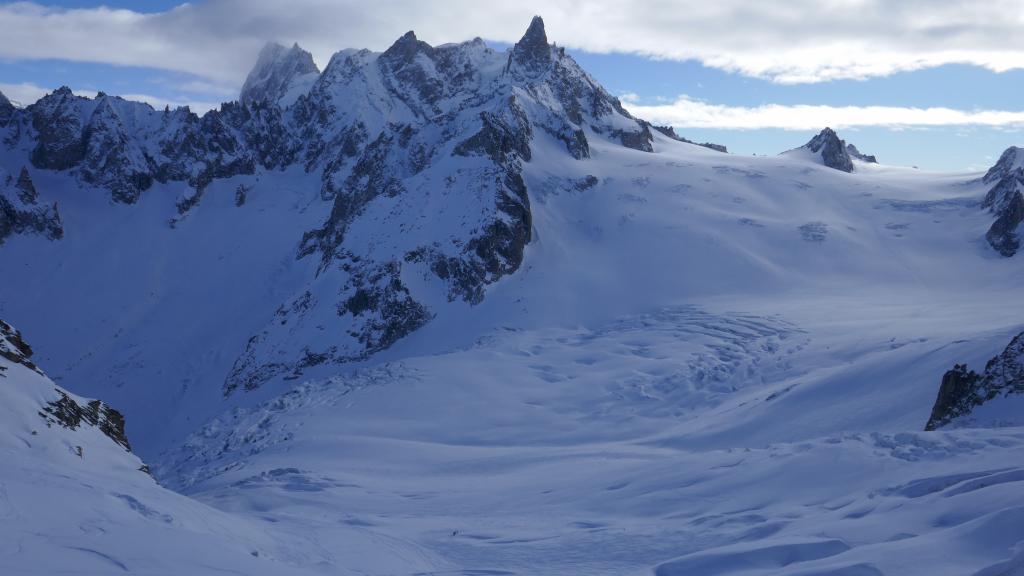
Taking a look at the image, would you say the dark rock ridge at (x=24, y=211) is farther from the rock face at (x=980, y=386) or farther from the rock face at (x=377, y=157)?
the rock face at (x=980, y=386)

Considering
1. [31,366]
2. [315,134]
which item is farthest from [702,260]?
[315,134]

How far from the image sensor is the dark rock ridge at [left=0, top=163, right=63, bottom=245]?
85.8 meters

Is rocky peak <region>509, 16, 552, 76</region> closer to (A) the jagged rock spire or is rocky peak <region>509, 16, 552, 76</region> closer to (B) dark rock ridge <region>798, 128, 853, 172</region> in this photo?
(B) dark rock ridge <region>798, 128, 853, 172</region>

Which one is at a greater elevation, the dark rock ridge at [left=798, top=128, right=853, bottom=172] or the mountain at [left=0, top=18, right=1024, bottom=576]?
the dark rock ridge at [left=798, top=128, right=853, bottom=172]

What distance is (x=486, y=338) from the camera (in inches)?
1889

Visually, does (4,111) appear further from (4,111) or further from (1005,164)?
(1005,164)

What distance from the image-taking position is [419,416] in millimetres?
37562

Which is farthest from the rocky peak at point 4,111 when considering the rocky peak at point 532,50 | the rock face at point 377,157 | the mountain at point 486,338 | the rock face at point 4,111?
the rocky peak at point 532,50

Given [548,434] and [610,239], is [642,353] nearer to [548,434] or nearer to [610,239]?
[548,434]

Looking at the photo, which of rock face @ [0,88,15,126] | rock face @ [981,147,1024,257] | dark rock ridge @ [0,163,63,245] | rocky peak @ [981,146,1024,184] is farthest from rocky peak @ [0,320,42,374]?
rock face @ [0,88,15,126]

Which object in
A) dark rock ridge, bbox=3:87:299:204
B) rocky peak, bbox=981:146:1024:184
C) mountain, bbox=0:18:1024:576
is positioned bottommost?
mountain, bbox=0:18:1024:576

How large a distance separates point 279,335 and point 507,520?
39886 mm

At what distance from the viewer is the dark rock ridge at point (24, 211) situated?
282 feet

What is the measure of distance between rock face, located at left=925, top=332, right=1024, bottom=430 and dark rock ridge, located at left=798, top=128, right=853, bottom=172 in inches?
2868
